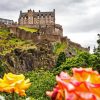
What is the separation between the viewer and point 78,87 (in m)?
4.95

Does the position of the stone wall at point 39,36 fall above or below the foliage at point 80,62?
above

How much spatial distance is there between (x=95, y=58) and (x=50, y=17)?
12092 cm

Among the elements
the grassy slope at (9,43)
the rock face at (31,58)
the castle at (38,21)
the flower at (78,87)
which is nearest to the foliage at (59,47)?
the rock face at (31,58)

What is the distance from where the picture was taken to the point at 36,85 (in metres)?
57.6

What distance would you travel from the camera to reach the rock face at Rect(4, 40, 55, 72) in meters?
118

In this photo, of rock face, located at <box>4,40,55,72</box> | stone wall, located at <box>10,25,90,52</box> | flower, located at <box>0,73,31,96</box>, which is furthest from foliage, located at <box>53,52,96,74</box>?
flower, located at <box>0,73,31,96</box>

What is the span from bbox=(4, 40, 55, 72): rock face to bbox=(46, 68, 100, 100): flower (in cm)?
11063

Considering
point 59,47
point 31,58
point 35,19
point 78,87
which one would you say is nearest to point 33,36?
point 59,47

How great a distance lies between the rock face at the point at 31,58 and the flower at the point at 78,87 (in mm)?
110629

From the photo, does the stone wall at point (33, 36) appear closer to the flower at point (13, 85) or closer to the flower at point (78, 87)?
the flower at point (13, 85)

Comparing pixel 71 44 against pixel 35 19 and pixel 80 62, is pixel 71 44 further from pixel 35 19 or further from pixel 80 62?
pixel 80 62

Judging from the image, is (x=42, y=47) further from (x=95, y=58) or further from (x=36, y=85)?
(x=36, y=85)

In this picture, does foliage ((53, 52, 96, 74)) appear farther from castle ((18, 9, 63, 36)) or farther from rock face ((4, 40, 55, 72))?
castle ((18, 9, 63, 36))

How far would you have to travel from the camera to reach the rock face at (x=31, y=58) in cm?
11844
